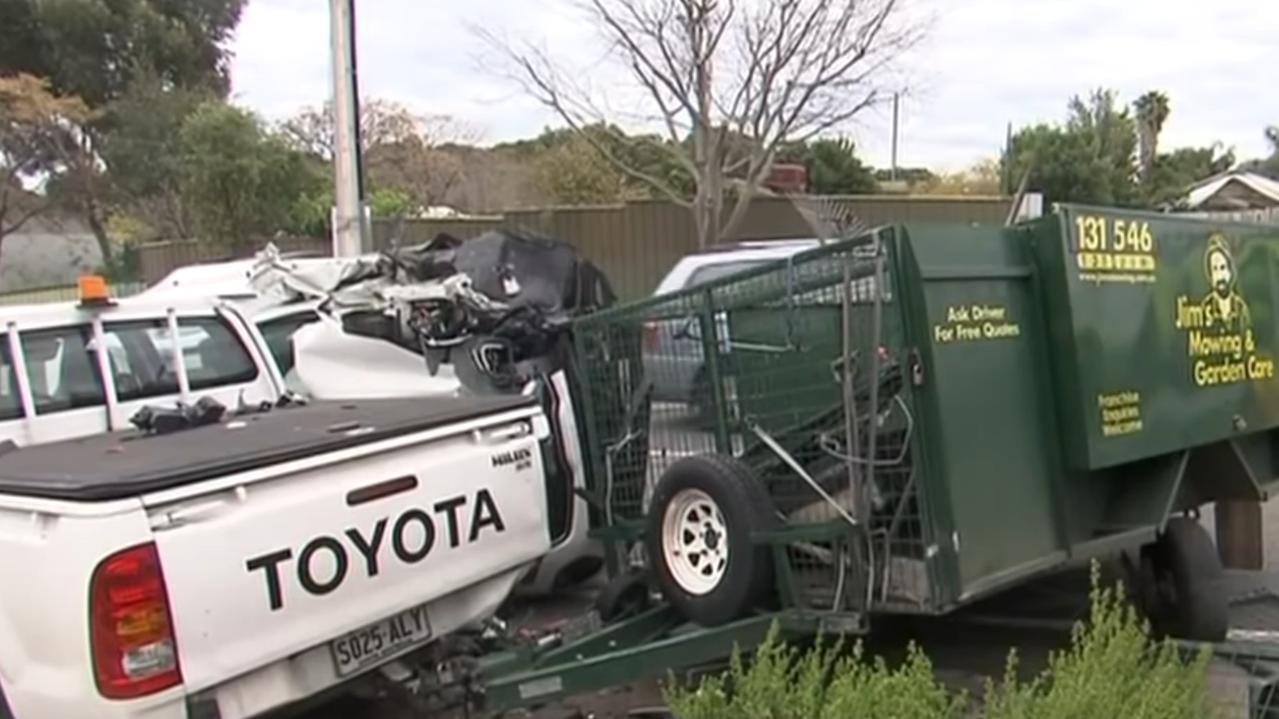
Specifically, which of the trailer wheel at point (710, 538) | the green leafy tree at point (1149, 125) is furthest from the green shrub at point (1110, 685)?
the green leafy tree at point (1149, 125)

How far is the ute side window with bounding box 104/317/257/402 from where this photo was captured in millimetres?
6203

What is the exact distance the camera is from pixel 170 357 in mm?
6441

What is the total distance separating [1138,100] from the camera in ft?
152

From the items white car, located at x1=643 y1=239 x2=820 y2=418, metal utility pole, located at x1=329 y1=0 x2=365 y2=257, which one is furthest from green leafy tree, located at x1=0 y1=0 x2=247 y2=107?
white car, located at x1=643 y1=239 x2=820 y2=418

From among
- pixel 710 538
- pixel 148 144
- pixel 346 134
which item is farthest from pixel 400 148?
pixel 710 538

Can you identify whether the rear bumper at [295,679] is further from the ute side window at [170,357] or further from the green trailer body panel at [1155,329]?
the ute side window at [170,357]

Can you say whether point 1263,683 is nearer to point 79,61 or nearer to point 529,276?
point 529,276

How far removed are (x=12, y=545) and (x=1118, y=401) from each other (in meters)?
3.84

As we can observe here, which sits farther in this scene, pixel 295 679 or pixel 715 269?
pixel 715 269

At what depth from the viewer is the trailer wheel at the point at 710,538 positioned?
444 centimetres

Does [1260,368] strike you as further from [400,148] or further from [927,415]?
[400,148]

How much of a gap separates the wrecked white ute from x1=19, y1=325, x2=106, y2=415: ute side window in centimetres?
129

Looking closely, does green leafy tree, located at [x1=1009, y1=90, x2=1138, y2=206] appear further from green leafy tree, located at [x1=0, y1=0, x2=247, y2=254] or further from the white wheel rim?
the white wheel rim

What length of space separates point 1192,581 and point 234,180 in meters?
19.3
